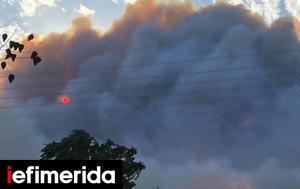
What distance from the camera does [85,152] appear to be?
82812 millimetres

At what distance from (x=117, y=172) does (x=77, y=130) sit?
70.6 m

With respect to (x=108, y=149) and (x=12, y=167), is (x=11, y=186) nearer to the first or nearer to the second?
(x=12, y=167)

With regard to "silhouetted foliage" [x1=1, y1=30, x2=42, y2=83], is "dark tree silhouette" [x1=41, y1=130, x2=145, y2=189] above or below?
above

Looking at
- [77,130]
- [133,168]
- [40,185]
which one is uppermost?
[77,130]

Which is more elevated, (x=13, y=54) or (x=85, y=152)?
(x=85, y=152)

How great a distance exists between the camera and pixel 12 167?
14.6m

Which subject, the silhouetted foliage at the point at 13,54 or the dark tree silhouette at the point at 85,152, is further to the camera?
the dark tree silhouette at the point at 85,152

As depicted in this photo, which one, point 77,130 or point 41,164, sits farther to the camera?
point 77,130

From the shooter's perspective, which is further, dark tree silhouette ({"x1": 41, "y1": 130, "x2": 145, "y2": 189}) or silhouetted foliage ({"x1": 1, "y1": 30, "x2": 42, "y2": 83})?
dark tree silhouette ({"x1": 41, "y1": 130, "x2": 145, "y2": 189})

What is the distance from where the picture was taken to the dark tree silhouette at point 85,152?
8212cm

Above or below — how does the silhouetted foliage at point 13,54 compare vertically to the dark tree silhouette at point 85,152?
below

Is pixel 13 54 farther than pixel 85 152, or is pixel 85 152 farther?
pixel 85 152

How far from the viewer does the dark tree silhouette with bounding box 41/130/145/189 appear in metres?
82.1

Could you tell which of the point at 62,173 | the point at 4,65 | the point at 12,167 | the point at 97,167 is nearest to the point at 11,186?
the point at 12,167
